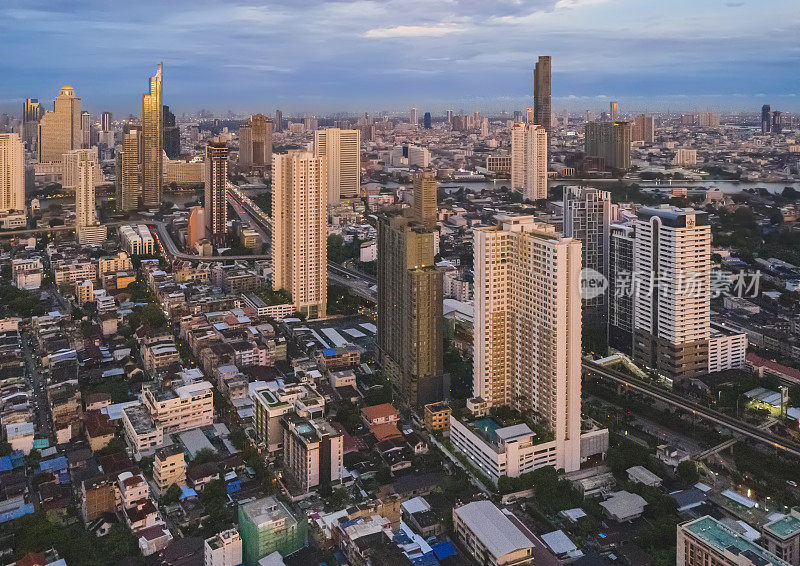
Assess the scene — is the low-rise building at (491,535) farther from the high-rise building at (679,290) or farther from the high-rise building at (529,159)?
the high-rise building at (529,159)

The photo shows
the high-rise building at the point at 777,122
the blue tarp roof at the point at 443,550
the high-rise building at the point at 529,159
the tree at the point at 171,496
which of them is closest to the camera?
the blue tarp roof at the point at 443,550

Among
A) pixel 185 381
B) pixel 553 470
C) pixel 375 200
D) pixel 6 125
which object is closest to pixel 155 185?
pixel 6 125

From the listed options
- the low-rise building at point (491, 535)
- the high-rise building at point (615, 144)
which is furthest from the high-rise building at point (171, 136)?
the low-rise building at point (491, 535)

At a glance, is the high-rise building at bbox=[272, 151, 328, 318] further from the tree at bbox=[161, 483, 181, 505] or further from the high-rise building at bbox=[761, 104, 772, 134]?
the high-rise building at bbox=[761, 104, 772, 134]

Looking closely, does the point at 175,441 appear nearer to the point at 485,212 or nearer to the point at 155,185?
the point at 485,212

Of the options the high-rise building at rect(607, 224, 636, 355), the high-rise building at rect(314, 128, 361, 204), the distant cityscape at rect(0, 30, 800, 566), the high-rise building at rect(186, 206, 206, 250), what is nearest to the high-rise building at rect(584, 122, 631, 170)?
the distant cityscape at rect(0, 30, 800, 566)

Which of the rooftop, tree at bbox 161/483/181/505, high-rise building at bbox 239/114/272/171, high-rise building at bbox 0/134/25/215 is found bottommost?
tree at bbox 161/483/181/505

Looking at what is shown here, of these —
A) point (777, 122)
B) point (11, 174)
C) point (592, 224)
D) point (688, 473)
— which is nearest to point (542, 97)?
point (777, 122)
